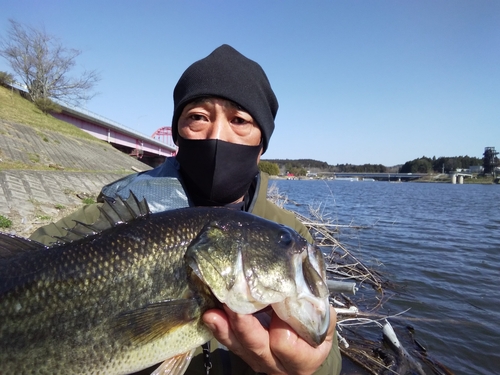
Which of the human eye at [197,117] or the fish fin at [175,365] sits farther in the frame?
the human eye at [197,117]

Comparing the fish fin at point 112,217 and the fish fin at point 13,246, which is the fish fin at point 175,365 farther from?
the fish fin at point 13,246

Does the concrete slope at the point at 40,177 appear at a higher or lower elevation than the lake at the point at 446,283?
higher

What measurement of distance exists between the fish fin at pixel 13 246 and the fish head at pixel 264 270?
1015mm

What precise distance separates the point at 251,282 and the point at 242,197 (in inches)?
58.5

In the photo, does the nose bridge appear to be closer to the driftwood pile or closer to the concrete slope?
the driftwood pile

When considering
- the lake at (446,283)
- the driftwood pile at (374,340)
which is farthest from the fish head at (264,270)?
the lake at (446,283)

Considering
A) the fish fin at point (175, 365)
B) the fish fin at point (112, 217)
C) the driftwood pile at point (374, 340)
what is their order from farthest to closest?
1. the driftwood pile at point (374, 340)
2. the fish fin at point (112, 217)
3. the fish fin at point (175, 365)

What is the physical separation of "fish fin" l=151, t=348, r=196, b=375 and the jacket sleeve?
4.61ft

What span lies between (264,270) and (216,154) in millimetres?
1234

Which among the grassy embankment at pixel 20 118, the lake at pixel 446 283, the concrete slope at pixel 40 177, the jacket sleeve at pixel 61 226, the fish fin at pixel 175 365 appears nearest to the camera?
the fish fin at pixel 175 365

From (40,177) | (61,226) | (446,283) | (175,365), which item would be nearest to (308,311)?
(175,365)

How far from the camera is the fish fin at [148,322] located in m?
1.85

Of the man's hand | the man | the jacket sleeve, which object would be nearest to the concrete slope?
the jacket sleeve

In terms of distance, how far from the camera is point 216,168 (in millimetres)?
2852
